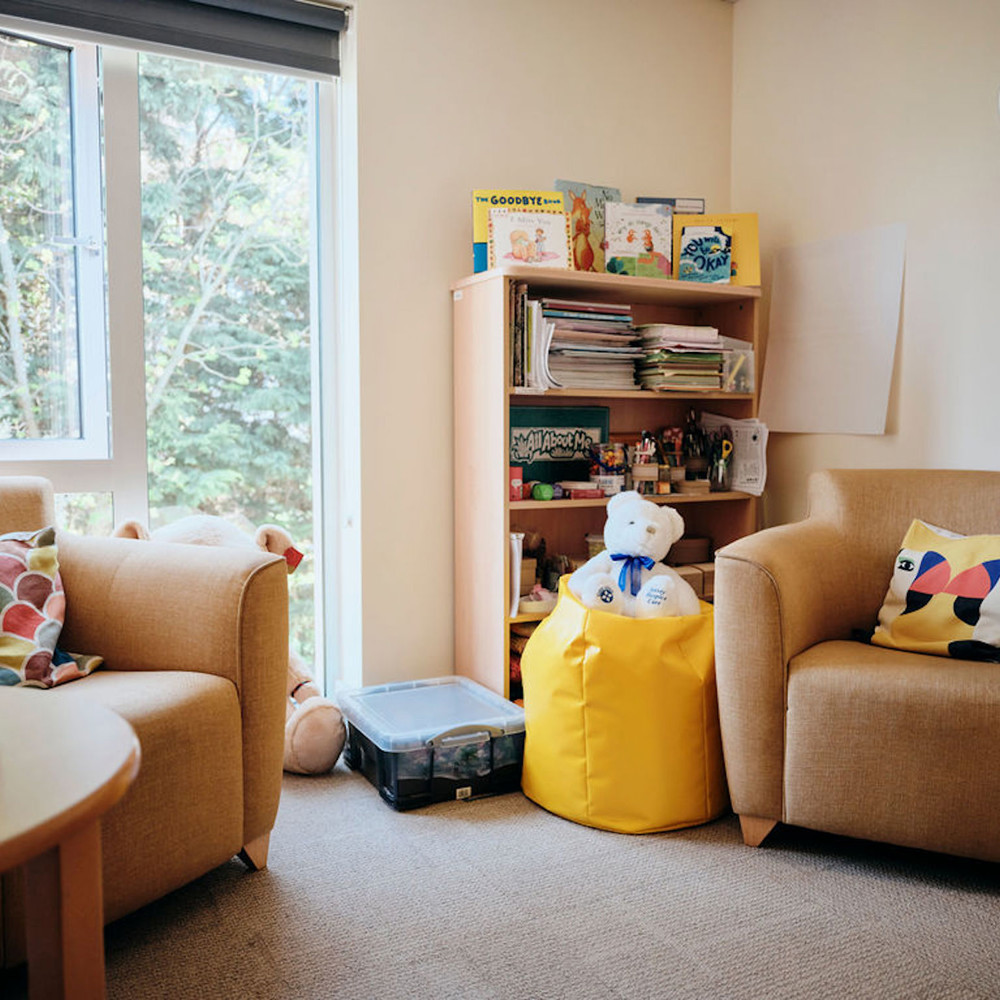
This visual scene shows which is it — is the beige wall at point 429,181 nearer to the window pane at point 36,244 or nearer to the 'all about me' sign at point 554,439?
the 'all about me' sign at point 554,439

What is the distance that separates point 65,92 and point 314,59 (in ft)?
2.15

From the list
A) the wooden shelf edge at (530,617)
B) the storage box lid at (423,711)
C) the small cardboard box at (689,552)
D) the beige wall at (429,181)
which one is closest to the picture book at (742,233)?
the beige wall at (429,181)

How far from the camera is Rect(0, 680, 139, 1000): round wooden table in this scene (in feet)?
2.93

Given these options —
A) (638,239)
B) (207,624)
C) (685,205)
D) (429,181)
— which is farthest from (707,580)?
(207,624)

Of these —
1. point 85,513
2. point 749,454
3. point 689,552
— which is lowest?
point 689,552

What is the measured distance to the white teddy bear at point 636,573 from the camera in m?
2.12

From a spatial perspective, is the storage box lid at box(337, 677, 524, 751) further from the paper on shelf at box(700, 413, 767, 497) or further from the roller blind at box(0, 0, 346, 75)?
the roller blind at box(0, 0, 346, 75)

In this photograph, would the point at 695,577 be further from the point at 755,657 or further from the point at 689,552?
the point at 755,657

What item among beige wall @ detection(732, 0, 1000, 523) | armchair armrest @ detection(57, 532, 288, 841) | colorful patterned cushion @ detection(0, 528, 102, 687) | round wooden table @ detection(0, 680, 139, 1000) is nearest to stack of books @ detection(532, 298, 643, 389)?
beige wall @ detection(732, 0, 1000, 523)

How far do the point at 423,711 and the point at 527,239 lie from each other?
4.26 feet

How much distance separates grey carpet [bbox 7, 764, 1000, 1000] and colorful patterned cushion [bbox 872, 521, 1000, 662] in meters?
0.44

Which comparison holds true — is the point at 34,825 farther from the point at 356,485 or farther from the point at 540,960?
the point at 356,485

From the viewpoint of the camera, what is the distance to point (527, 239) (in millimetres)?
2533

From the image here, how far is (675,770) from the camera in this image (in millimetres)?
2014
